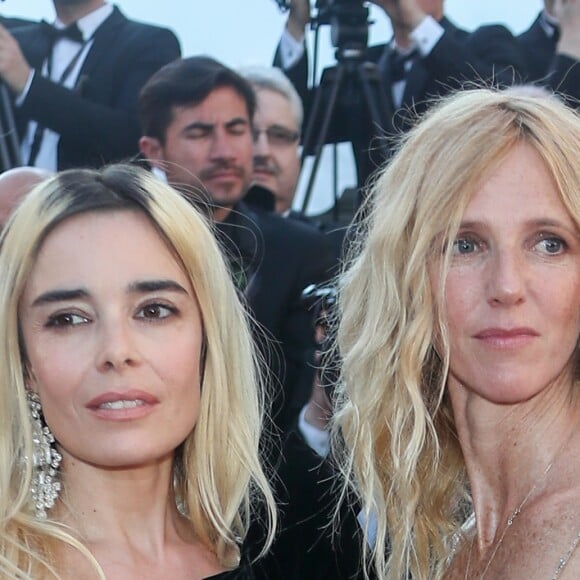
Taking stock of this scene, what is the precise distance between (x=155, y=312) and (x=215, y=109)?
67.2 inches

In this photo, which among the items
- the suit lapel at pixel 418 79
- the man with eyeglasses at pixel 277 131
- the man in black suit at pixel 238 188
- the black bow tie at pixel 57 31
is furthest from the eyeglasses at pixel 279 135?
the black bow tie at pixel 57 31

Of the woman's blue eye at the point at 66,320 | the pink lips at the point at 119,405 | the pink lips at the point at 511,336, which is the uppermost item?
the woman's blue eye at the point at 66,320

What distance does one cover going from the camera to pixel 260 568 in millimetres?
2494

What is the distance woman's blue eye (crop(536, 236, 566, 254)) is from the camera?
2281 millimetres

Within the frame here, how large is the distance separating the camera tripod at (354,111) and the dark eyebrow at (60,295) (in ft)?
5.85

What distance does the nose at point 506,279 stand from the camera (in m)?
2.23

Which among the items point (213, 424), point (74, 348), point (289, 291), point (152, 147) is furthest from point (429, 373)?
point (152, 147)

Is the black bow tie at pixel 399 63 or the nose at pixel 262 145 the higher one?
the black bow tie at pixel 399 63

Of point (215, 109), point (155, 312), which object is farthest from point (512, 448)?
point (215, 109)

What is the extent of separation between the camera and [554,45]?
385cm

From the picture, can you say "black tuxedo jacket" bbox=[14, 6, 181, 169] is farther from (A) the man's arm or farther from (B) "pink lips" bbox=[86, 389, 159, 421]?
(B) "pink lips" bbox=[86, 389, 159, 421]

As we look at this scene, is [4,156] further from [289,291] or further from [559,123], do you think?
[559,123]

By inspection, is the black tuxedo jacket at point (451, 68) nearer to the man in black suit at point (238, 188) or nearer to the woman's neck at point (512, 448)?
the man in black suit at point (238, 188)

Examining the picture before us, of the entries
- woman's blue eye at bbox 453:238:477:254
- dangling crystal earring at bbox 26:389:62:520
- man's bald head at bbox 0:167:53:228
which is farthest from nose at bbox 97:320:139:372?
man's bald head at bbox 0:167:53:228
